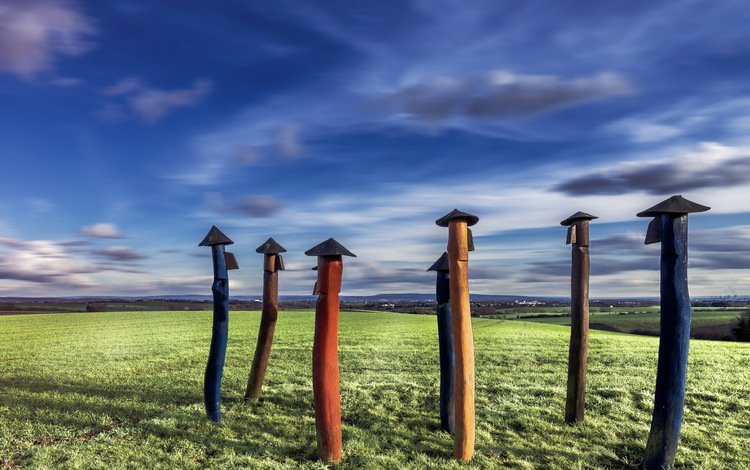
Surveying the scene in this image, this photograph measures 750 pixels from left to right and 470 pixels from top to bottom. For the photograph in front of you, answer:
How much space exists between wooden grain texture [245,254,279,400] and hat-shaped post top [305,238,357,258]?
352 centimetres

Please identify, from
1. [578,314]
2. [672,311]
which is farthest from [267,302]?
[672,311]

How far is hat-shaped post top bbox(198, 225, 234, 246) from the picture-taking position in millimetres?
9516

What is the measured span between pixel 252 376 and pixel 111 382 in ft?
16.3

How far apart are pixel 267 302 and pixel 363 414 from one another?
3.14 meters

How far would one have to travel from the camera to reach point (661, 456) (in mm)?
6969

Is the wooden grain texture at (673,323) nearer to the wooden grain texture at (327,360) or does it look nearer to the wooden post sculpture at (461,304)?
the wooden post sculpture at (461,304)

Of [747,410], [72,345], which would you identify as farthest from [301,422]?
[72,345]

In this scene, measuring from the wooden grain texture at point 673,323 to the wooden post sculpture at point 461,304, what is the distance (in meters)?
2.58

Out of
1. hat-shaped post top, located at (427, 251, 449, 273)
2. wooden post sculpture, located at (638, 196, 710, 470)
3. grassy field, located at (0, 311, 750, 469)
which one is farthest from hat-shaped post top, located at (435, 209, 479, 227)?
grassy field, located at (0, 311, 750, 469)

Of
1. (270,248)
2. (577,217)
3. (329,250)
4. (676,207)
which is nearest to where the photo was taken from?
(676,207)

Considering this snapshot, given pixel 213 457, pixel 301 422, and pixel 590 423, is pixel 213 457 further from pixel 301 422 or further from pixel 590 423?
pixel 590 423

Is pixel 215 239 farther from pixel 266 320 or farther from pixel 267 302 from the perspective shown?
pixel 266 320

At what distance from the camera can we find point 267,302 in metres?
10.7

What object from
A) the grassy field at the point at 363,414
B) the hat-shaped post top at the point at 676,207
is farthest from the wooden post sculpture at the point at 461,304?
Answer: the hat-shaped post top at the point at 676,207
